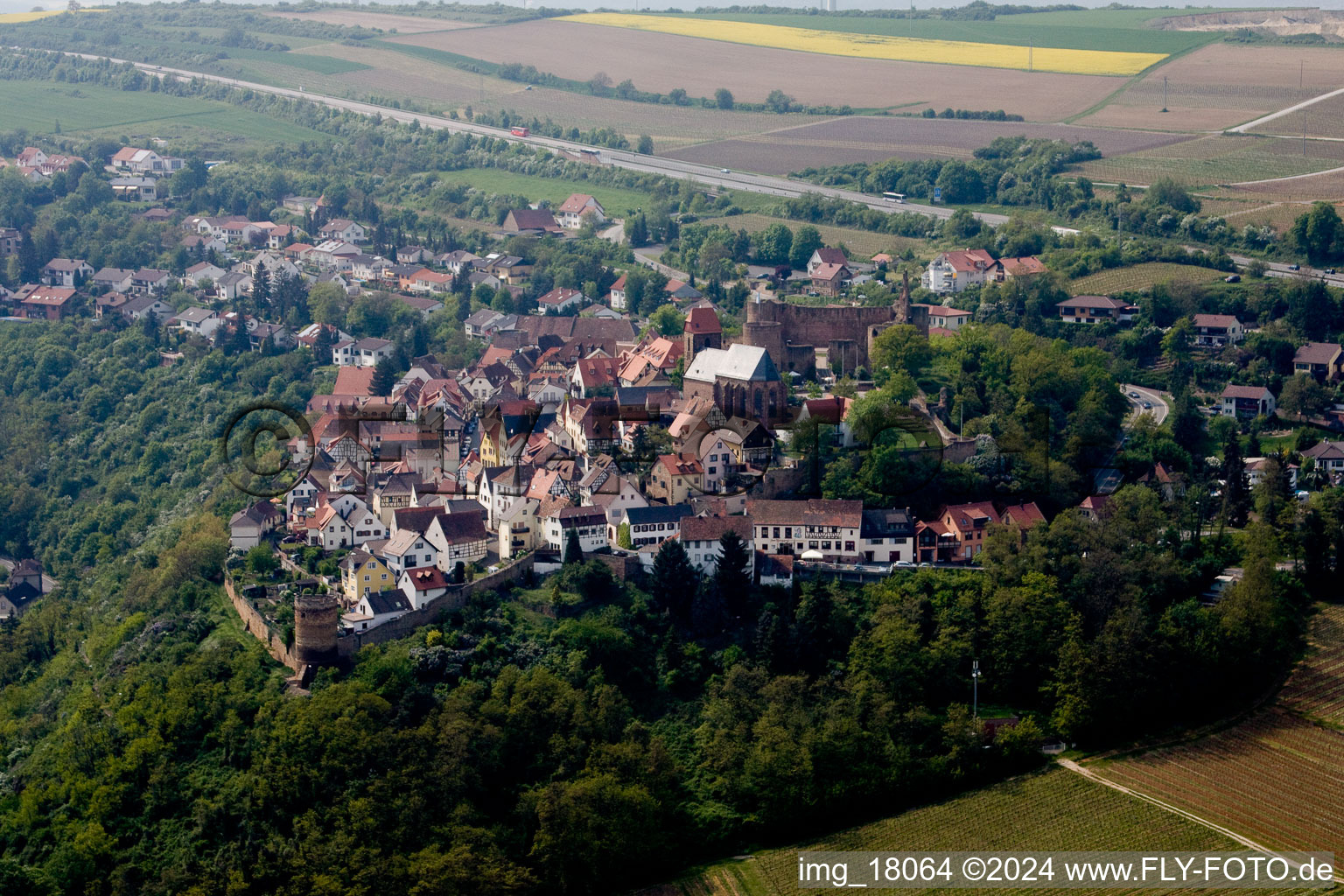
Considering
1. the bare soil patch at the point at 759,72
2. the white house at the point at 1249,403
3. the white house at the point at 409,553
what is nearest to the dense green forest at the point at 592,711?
the white house at the point at 409,553

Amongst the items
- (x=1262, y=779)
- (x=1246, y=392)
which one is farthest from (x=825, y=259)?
(x=1262, y=779)

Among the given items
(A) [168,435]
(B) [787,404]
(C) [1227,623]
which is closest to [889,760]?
(C) [1227,623]

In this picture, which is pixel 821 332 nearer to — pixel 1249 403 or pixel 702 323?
pixel 702 323

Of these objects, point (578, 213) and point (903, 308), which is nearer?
point (903, 308)

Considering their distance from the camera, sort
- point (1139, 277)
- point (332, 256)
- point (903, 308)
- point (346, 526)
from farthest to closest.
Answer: point (332, 256), point (1139, 277), point (903, 308), point (346, 526)

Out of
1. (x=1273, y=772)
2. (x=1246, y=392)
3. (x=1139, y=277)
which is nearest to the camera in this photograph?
(x=1273, y=772)

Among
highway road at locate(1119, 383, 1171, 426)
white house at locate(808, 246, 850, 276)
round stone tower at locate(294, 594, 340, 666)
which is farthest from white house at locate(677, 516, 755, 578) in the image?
white house at locate(808, 246, 850, 276)

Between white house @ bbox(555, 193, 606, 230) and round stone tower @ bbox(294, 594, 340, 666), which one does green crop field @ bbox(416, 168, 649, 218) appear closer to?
white house @ bbox(555, 193, 606, 230)
